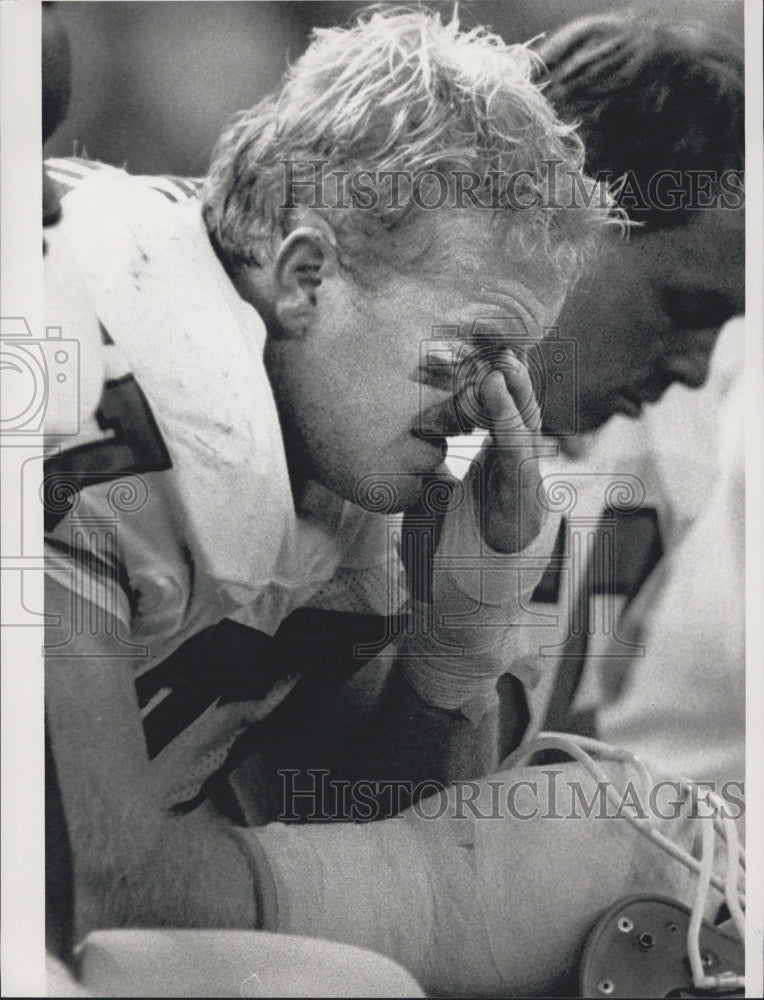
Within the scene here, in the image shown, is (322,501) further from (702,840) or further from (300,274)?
(702,840)

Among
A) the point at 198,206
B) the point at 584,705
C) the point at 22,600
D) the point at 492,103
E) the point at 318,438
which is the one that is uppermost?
the point at 492,103

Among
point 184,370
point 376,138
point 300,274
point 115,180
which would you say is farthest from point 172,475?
point 376,138

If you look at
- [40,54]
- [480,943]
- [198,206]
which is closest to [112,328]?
[198,206]

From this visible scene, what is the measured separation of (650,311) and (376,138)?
1.82ft

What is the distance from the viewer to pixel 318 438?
168 cm

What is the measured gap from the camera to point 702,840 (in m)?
1.71

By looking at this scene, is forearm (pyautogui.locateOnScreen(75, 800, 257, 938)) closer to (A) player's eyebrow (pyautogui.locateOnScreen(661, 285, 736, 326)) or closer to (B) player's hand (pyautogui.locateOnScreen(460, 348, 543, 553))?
(B) player's hand (pyautogui.locateOnScreen(460, 348, 543, 553))

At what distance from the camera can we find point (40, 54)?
5.52ft

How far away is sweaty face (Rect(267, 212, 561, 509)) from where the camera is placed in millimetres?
1673

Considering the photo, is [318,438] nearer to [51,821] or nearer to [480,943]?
[51,821]

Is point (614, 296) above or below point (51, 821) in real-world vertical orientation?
above

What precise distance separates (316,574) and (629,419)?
0.61 meters

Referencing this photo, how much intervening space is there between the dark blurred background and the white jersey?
2.2 inches

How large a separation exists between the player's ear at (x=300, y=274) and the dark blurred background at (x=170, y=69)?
21cm
